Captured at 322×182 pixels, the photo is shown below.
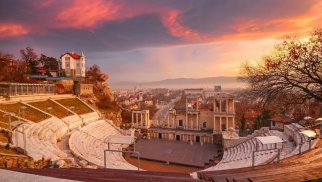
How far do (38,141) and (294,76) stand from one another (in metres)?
18.7

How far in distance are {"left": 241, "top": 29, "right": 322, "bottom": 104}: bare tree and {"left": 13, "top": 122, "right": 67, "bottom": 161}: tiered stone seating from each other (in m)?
12.6

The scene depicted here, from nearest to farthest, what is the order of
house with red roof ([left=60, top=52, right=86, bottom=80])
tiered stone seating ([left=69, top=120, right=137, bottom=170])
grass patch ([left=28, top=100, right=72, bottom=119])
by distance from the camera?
tiered stone seating ([left=69, top=120, right=137, bottom=170]) < grass patch ([left=28, top=100, right=72, bottom=119]) < house with red roof ([left=60, top=52, right=86, bottom=80])

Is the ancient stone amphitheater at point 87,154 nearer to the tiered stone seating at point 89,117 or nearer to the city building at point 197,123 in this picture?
the tiered stone seating at point 89,117

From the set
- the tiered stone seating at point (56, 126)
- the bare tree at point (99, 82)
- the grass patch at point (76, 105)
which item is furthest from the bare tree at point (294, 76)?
the bare tree at point (99, 82)

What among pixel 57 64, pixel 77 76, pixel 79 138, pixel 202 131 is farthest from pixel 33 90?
pixel 57 64

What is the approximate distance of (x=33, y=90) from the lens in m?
44.4

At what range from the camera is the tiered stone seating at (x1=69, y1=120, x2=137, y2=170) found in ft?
79.4

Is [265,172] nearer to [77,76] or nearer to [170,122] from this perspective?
[170,122]

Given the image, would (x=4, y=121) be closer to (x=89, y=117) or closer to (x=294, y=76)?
(x=89, y=117)

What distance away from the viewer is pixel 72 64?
3169 inches

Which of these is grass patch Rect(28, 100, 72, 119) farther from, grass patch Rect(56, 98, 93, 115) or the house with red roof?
the house with red roof

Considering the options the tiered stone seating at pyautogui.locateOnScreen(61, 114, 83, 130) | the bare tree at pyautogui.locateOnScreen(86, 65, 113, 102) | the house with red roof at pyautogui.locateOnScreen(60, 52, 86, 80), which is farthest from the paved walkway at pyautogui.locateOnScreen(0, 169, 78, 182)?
the house with red roof at pyautogui.locateOnScreen(60, 52, 86, 80)

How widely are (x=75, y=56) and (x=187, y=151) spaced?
5552 centimetres

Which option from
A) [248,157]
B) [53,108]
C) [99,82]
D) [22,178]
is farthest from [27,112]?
[99,82]
